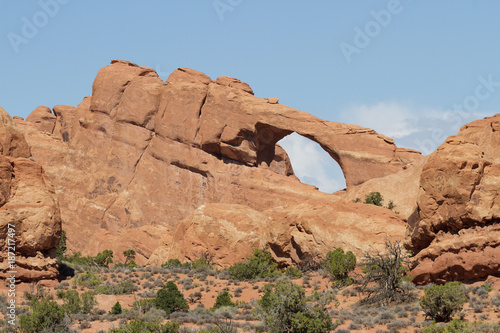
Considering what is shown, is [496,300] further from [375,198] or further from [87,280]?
[375,198]

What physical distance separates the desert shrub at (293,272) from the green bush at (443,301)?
48.7 feet

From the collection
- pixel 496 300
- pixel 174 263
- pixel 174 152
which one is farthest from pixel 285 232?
pixel 174 152

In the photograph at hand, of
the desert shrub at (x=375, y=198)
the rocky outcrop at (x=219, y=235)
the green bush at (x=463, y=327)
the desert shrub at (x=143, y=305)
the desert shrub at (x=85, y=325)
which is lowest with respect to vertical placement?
the desert shrub at (x=85, y=325)

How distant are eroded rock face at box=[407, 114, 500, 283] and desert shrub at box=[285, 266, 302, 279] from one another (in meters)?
9.05

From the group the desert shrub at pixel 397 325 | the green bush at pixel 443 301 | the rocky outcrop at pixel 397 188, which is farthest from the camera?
the rocky outcrop at pixel 397 188

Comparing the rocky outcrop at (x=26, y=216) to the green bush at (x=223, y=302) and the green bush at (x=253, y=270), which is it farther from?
the green bush at (x=253, y=270)

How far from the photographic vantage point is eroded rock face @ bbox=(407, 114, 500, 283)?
104 ft

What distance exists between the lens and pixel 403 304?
101 ft

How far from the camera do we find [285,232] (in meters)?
47.3

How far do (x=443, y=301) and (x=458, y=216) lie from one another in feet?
22.2

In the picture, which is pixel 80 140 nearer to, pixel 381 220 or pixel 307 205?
pixel 307 205

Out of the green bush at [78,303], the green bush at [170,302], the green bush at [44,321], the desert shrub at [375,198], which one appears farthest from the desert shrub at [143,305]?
the desert shrub at [375,198]

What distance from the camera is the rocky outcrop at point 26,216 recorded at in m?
38.3

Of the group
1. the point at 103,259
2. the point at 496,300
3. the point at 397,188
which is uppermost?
the point at 397,188
